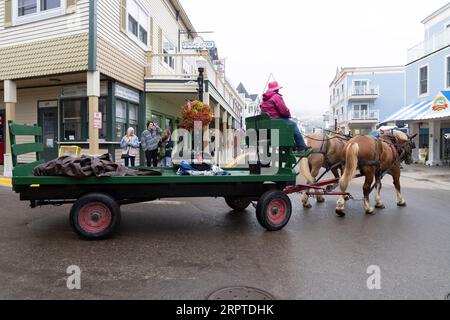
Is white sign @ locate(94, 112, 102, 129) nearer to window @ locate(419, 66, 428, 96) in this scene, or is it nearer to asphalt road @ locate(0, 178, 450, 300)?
asphalt road @ locate(0, 178, 450, 300)

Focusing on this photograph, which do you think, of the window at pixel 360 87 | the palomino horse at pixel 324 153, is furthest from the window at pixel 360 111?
the palomino horse at pixel 324 153

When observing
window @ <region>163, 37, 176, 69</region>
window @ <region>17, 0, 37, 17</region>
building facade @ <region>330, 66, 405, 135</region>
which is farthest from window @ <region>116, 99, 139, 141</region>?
building facade @ <region>330, 66, 405, 135</region>

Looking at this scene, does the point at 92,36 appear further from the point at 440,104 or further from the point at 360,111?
the point at 360,111

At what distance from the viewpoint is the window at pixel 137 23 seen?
14.1 metres

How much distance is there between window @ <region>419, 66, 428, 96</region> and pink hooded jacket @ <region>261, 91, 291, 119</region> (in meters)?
20.6

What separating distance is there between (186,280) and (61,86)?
496 inches

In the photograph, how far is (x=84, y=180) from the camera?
4910 mm

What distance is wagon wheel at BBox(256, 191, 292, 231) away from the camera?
5578mm

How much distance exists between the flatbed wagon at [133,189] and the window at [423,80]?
2116cm

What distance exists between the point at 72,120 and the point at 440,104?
16.9m

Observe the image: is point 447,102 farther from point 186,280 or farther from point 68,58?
point 186,280

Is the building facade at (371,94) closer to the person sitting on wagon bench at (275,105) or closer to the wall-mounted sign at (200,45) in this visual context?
the wall-mounted sign at (200,45)

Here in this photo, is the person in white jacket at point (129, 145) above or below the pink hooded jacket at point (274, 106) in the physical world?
below

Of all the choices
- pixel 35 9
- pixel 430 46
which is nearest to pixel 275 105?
pixel 35 9
